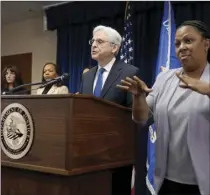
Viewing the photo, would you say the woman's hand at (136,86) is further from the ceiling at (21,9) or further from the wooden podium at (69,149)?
the ceiling at (21,9)

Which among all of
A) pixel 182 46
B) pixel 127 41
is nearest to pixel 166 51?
pixel 127 41

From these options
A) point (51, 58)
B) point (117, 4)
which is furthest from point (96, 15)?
point (51, 58)

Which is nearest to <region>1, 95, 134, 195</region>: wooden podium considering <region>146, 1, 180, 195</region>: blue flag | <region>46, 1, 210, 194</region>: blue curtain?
<region>146, 1, 180, 195</region>: blue flag

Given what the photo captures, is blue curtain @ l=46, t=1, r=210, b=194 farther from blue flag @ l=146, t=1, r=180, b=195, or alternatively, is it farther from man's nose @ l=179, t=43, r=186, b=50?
man's nose @ l=179, t=43, r=186, b=50

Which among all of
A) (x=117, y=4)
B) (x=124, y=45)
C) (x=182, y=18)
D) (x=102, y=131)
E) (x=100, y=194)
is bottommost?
(x=100, y=194)

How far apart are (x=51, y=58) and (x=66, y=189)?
4.34 meters

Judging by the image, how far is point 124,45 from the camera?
3.98 meters

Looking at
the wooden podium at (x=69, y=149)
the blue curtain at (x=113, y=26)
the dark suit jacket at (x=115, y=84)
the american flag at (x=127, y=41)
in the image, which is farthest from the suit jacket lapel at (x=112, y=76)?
the american flag at (x=127, y=41)

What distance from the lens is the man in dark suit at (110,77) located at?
72.1 inches

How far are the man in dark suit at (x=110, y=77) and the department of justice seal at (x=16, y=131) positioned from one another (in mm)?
434

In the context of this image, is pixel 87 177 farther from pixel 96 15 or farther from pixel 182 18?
pixel 96 15

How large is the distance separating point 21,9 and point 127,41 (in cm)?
222

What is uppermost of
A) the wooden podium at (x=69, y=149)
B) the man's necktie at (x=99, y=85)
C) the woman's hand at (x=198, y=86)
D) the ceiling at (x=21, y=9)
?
the ceiling at (x=21, y=9)

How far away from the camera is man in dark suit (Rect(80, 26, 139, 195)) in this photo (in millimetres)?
1830
